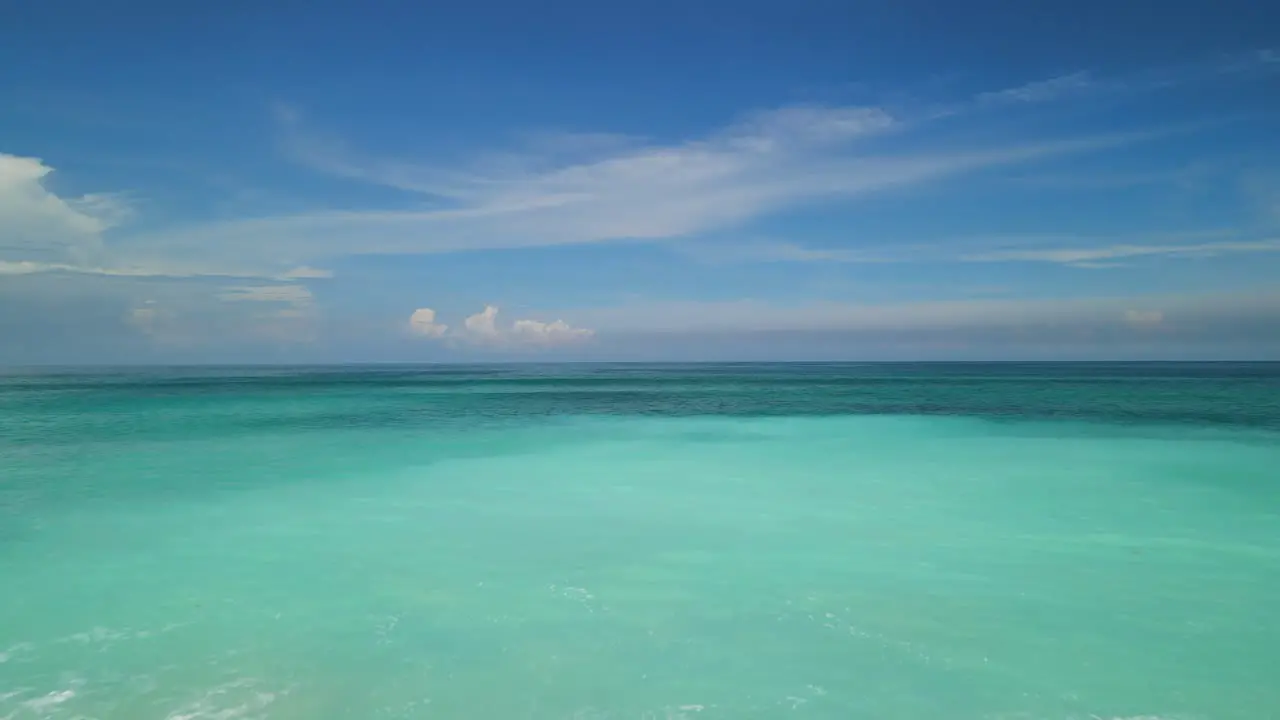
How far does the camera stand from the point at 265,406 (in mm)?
28047

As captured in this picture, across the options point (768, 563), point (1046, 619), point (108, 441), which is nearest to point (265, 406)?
point (108, 441)

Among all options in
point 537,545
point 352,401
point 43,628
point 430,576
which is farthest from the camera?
point 352,401

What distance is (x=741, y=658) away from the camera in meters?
4.64

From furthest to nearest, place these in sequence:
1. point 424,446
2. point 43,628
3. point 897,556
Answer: point 424,446, point 897,556, point 43,628

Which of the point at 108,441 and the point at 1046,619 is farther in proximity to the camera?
the point at 108,441

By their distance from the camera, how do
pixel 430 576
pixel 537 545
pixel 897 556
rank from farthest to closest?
pixel 537 545 < pixel 897 556 < pixel 430 576

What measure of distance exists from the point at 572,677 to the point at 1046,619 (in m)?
3.60

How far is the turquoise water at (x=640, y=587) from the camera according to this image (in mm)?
4211

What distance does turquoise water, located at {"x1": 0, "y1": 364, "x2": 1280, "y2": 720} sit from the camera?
4211mm

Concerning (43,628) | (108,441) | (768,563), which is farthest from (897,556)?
(108,441)

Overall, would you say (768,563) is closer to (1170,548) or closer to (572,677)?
(572,677)

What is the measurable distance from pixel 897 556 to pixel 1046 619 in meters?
1.66

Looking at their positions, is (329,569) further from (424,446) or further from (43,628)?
(424,446)

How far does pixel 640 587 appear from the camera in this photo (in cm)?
601
